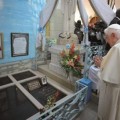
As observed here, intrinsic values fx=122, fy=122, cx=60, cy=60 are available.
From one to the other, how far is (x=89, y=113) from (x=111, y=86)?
722mm

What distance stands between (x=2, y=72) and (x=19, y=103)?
117cm

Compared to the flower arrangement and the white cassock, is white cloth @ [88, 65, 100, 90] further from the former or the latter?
the white cassock

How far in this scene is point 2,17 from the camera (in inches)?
91.2

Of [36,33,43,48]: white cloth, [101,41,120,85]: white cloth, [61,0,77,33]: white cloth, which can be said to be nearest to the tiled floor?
[101,41,120,85]: white cloth

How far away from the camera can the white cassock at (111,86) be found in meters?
1.08

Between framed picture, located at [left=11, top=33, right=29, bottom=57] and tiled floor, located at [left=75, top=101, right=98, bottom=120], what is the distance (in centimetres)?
178

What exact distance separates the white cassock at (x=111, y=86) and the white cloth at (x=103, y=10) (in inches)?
30.2

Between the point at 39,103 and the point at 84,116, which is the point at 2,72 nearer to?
the point at 39,103

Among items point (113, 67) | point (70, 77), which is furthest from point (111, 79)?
point (70, 77)

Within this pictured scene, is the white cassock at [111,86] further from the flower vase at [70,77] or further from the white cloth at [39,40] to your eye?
the white cloth at [39,40]

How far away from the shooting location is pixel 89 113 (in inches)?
67.7

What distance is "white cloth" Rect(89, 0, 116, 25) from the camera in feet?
5.55

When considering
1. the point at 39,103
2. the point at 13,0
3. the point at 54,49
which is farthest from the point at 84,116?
the point at 13,0

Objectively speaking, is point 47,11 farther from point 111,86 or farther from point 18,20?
point 111,86
